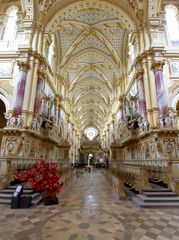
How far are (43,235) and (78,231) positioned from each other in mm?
691

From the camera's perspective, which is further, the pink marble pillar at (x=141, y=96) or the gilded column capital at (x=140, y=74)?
the gilded column capital at (x=140, y=74)

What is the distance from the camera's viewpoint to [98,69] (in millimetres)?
22188

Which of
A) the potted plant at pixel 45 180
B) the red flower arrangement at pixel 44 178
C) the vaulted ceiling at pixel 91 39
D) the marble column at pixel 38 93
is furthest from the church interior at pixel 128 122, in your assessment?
the red flower arrangement at pixel 44 178

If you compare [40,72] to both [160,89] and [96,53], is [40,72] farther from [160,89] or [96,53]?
[96,53]

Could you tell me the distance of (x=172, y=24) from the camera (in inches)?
455

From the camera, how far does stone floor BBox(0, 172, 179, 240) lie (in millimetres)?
2672

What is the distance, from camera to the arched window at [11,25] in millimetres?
11484

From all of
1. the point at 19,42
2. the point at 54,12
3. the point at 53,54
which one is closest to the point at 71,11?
the point at 54,12

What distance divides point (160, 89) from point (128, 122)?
3846mm

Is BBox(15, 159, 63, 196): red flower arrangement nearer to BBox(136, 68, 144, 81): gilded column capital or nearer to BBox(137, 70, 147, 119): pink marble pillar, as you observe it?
BBox(137, 70, 147, 119): pink marble pillar

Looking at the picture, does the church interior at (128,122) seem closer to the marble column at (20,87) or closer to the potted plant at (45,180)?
the marble column at (20,87)

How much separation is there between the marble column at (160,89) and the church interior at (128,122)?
0.06 m

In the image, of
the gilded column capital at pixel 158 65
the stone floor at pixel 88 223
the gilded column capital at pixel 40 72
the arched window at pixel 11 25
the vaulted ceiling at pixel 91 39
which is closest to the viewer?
the stone floor at pixel 88 223

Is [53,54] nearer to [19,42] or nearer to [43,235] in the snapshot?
[19,42]
